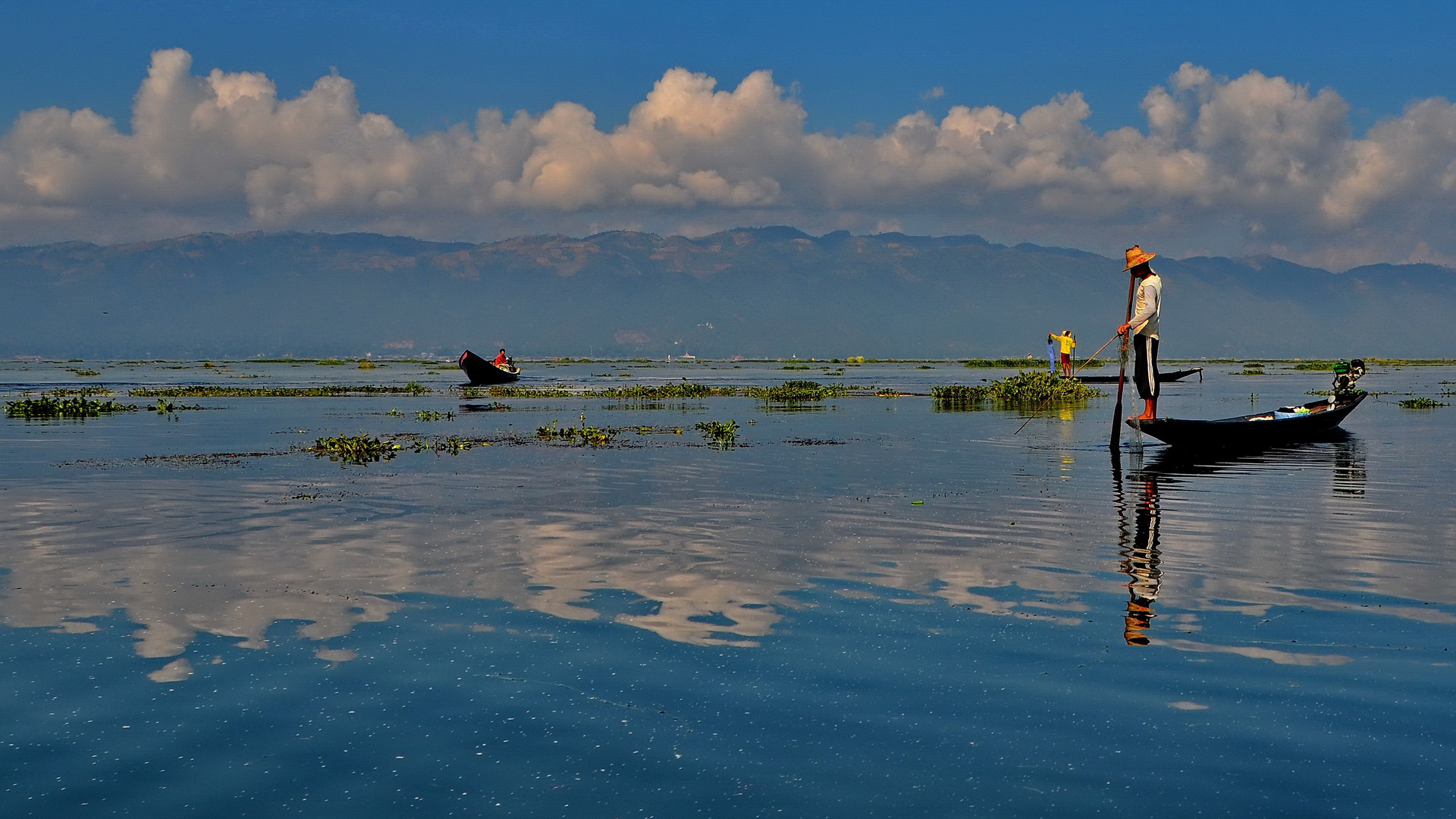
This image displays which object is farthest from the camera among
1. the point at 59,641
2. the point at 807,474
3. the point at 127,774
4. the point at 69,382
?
the point at 69,382

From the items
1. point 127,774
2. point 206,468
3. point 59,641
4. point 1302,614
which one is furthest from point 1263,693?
point 206,468

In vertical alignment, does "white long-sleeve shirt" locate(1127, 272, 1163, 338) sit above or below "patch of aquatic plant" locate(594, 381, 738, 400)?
above

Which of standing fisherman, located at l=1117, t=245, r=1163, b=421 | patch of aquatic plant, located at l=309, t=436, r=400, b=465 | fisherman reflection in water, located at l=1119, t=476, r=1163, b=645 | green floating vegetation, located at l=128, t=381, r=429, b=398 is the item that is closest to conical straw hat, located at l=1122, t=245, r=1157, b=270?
standing fisherman, located at l=1117, t=245, r=1163, b=421

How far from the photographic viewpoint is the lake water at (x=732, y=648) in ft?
27.0

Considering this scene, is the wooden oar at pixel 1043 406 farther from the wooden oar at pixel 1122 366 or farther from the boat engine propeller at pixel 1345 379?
the boat engine propeller at pixel 1345 379

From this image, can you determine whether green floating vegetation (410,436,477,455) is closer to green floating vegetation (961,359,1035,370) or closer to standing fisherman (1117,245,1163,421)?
standing fisherman (1117,245,1163,421)

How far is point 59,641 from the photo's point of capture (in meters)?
12.1

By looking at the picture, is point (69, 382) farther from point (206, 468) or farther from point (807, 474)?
point (807, 474)

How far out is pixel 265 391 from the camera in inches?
2911

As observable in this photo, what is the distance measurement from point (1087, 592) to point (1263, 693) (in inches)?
159

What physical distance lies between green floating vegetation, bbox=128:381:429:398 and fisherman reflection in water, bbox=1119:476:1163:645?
57248 millimetres

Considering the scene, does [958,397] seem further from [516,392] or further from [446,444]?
[446,444]

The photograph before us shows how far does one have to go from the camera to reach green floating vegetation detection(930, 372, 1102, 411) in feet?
186

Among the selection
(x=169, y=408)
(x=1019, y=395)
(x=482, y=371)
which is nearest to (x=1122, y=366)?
(x=1019, y=395)
